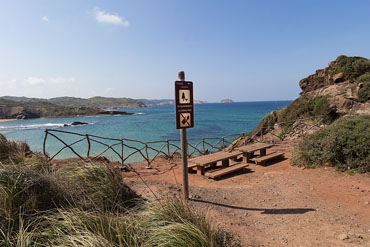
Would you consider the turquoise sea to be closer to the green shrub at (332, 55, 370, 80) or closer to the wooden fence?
the wooden fence

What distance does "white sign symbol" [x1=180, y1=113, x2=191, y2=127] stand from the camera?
393 cm

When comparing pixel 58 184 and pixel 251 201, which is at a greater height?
pixel 58 184

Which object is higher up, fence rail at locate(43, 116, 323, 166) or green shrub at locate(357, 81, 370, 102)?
green shrub at locate(357, 81, 370, 102)

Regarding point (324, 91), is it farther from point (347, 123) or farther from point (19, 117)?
point (19, 117)

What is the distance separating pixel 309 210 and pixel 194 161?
335 centimetres

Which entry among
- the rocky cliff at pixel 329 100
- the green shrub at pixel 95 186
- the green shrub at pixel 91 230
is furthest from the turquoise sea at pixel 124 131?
the rocky cliff at pixel 329 100

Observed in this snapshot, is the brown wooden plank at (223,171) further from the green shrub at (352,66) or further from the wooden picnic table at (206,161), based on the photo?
the green shrub at (352,66)

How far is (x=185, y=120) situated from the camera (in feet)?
13.1

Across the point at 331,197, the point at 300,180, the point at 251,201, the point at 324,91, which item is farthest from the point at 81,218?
the point at 324,91

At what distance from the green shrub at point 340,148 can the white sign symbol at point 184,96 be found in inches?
194

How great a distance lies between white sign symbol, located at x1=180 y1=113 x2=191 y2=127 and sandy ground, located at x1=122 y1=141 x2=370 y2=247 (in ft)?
4.71

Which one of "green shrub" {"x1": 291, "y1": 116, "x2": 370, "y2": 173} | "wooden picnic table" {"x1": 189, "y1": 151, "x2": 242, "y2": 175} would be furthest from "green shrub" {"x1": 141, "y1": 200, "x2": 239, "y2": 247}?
"green shrub" {"x1": 291, "y1": 116, "x2": 370, "y2": 173}

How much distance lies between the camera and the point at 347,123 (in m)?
6.43

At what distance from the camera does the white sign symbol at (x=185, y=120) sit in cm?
393
